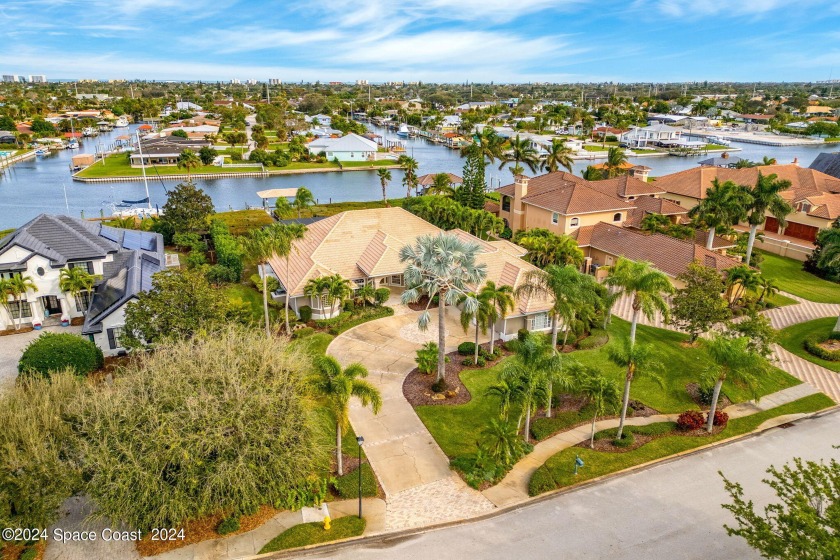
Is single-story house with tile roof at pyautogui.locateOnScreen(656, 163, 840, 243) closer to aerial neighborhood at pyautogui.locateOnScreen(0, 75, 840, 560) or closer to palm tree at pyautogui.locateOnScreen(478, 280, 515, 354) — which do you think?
aerial neighborhood at pyautogui.locateOnScreen(0, 75, 840, 560)

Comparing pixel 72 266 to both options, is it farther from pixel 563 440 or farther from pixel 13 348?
pixel 563 440

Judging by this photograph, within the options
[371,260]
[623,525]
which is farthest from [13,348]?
[623,525]

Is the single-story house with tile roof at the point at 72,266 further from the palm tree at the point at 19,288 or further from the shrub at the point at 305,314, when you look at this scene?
the shrub at the point at 305,314

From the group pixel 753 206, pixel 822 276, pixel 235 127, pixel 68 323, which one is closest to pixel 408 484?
pixel 68 323

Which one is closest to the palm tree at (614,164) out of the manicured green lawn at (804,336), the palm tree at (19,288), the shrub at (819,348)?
the manicured green lawn at (804,336)

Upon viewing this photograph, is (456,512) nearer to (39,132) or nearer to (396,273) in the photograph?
(396,273)

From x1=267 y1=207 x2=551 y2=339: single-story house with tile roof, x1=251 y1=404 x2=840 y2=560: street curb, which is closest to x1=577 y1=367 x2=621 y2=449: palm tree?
x1=251 y1=404 x2=840 y2=560: street curb
